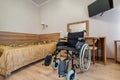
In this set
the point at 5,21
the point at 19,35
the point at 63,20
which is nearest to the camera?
the point at 5,21

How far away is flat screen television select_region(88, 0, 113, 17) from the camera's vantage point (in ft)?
7.75

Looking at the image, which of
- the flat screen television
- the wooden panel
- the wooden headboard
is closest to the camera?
the flat screen television

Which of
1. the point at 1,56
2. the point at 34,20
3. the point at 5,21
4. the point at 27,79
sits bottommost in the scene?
the point at 27,79

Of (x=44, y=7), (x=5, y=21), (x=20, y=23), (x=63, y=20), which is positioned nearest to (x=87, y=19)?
(x=63, y=20)

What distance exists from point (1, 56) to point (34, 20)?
2749 mm

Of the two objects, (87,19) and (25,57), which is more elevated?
(87,19)

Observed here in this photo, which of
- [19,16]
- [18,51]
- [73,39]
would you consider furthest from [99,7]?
[19,16]

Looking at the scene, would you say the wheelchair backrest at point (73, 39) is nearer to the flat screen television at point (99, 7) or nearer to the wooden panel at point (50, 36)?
the flat screen television at point (99, 7)

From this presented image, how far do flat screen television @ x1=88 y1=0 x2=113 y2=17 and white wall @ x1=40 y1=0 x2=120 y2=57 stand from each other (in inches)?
9.8

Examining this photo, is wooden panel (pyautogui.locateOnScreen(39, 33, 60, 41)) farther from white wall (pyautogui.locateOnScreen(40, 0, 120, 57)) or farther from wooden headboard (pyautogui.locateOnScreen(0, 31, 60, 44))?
white wall (pyautogui.locateOnScreen(40, 0, 120, 57))

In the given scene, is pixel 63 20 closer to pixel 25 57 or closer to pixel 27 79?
pixel 25 57

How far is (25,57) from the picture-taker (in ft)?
6.83

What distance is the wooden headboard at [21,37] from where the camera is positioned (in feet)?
9.52

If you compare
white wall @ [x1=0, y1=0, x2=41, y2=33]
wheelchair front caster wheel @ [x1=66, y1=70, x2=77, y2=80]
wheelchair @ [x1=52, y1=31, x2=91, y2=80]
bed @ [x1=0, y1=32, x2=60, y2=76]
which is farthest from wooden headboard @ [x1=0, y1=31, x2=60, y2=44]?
wheelchair front caster wheel @ [x1=66, y1=70, x2=77, y2=80]
